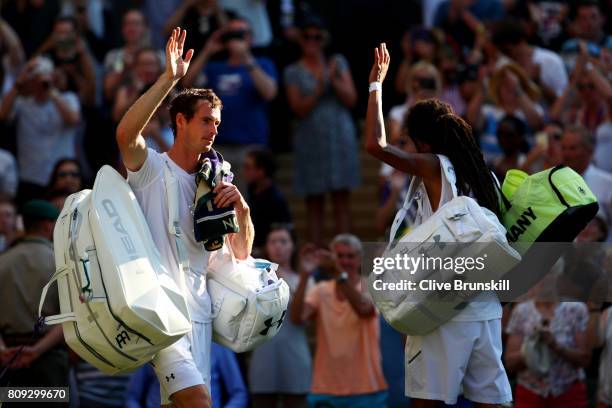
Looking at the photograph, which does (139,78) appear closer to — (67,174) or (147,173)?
(67,174)

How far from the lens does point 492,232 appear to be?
7.13 meters

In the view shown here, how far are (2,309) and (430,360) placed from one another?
3.70 metres

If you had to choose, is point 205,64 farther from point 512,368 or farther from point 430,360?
point 430,360

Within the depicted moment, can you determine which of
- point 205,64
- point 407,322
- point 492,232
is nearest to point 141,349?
point 407,322

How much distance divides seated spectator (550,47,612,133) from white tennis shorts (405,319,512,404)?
490cm

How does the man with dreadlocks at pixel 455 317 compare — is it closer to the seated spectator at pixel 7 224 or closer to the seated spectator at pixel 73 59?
the seated spectator at pixel 7 224

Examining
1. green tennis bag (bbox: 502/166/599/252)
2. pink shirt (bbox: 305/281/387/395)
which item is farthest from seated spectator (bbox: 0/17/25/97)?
green tennis bag (bbox: 502/166/599/252)

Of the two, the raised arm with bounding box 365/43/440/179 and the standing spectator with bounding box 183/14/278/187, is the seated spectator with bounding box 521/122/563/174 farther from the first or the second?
the raised arm with bounding box 365/43/440/179

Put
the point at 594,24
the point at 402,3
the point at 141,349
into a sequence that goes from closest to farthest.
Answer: the point at 141,349 → the point at 594,24 → the point at 402,3

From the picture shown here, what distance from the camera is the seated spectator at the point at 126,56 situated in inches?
533

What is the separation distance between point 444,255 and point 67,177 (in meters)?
5.18

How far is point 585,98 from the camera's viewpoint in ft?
39.8

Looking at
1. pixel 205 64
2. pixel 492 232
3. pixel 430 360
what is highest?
pixel 205 64

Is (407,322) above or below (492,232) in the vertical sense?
below
